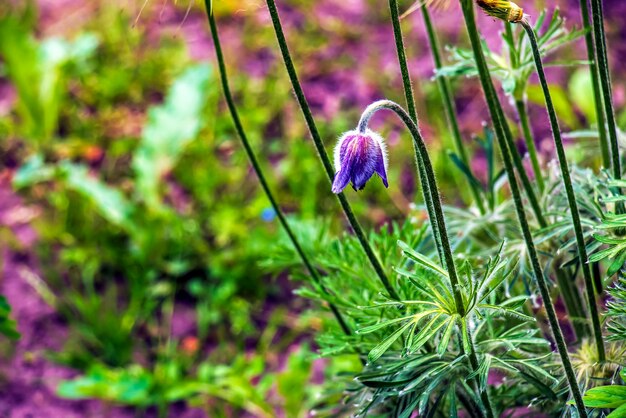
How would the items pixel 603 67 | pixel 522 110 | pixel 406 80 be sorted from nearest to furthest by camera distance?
1. pixel 406 80
2. pixel 603 67
3. pixel 522 110

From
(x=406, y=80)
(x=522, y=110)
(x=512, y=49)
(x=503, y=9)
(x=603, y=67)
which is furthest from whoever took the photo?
(x=522, y=110)

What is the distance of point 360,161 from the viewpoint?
3.80 feet

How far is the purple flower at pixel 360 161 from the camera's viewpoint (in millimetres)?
1157

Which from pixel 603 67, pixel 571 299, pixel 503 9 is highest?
pixel 503 9

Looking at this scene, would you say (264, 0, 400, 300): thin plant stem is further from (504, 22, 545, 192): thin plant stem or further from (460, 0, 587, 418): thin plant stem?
(504, 22, 545, 192): thin plant stem

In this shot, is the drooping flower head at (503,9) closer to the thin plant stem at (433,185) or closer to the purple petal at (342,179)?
the thin plant stem at (433,185)

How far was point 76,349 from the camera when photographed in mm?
2443

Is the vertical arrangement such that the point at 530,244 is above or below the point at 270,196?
below

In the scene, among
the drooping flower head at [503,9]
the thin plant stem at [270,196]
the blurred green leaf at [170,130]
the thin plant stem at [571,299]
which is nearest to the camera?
the drooping flower head at [503,9]

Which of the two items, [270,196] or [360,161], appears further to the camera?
[270,196]

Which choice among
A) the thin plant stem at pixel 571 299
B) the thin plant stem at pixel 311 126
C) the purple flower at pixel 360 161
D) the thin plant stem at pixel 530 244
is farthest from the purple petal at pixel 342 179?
the thin plant stem at pixel 571 299

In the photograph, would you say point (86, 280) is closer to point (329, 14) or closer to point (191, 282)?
point (191, 282)

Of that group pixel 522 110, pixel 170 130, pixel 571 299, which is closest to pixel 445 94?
pixel 522 110

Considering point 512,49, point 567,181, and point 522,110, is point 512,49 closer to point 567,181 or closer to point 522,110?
point 522,110
